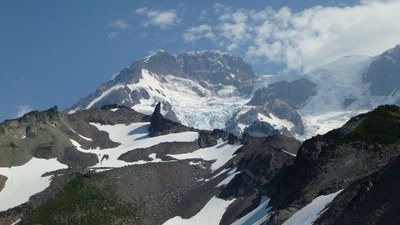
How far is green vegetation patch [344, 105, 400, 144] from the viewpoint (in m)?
130

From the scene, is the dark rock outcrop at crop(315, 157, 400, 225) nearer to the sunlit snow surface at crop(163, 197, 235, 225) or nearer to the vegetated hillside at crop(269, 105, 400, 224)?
the vegetated hillside at crop(269, 105, 400, 224)

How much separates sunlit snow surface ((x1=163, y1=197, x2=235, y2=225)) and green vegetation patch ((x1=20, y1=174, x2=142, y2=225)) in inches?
431

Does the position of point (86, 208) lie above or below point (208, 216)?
above

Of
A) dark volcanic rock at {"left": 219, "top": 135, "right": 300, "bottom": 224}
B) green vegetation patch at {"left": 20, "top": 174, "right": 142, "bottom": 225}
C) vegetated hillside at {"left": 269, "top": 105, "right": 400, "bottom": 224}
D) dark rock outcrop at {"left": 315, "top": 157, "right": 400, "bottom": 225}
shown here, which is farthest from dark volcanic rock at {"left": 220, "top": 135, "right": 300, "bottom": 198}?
dark rock outcrop at {"left": 315, "top": 157, "right": 400, "bottom": 225}

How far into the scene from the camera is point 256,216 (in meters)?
144

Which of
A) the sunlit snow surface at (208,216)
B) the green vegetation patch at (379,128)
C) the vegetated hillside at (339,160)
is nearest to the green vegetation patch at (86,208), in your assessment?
the sunlit snow surface at (208,216)

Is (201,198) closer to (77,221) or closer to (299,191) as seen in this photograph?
(77,221)

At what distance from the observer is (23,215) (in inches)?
6634

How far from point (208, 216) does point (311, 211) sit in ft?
212

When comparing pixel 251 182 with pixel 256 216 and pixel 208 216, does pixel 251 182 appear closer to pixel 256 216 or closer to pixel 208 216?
pixel 208 216

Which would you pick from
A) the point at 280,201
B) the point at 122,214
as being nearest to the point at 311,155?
the point at 280,201

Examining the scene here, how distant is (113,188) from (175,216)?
867 inches

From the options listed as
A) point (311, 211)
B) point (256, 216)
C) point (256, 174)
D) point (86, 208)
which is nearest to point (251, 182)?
point (256, 174)

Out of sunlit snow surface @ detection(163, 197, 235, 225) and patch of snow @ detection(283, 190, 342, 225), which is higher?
patch of snow @ detection(283, 190, 342, 225)
